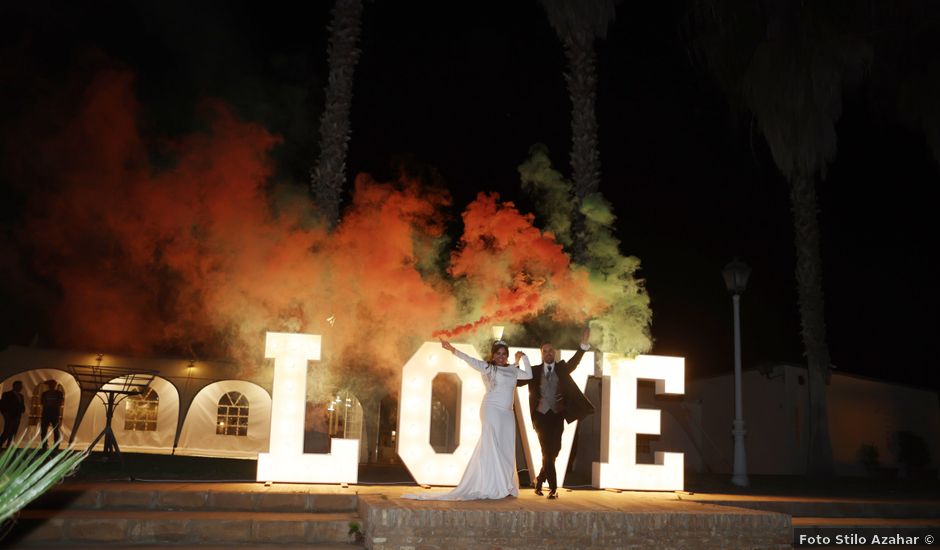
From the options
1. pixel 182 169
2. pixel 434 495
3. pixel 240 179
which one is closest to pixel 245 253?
pixel 240 179

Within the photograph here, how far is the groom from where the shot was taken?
11719mm

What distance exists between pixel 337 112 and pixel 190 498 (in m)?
9.59

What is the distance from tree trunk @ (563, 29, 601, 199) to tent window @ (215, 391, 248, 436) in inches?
438

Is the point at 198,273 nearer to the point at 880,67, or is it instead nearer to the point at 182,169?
the point at 182,169

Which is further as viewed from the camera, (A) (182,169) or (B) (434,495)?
(A) (182,169)

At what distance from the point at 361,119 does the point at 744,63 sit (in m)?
12.8

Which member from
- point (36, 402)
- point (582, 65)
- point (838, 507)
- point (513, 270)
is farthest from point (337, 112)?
point (838, 507)

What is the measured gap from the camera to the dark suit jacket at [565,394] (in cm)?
1186

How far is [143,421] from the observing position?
21688 millimetres

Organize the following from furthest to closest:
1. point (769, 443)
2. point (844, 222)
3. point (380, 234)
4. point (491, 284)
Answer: point (844, 222) → point (769, 443) → point (380, 234) → point (491, 284)

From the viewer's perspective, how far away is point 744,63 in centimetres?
1828

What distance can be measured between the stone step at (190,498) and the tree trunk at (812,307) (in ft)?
49.3

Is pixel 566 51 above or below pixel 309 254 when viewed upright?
above

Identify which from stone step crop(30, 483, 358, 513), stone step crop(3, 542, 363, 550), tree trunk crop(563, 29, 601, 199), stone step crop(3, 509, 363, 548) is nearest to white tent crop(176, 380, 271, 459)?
tree trunk crop(563, 29, 601, 199)
